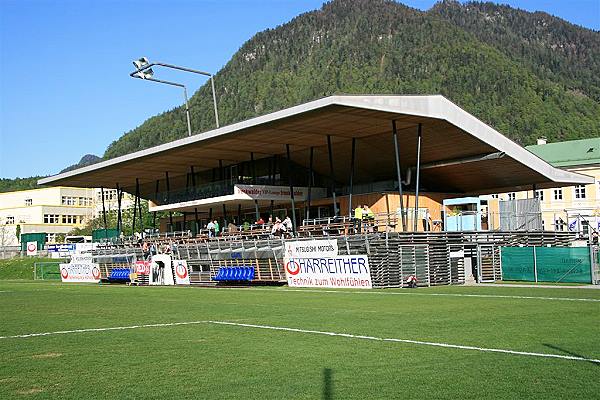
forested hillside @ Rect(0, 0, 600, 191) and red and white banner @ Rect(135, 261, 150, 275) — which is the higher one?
forested hillside @ Rect(0, 0, 600, 191)

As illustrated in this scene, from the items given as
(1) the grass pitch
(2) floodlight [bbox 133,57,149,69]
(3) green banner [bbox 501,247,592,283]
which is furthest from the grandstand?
(1) the grass pitch

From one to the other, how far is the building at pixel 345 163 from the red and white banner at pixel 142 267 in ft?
24.1

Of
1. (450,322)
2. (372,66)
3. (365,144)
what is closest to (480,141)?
(365,144)

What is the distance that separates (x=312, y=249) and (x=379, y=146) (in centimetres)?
1254

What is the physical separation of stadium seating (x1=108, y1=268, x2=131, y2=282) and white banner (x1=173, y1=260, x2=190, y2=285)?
602 centimetres

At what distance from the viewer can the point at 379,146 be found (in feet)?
143

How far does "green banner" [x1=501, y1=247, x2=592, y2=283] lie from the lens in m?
29.7

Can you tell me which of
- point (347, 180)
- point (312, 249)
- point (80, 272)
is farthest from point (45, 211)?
point (312, 249)

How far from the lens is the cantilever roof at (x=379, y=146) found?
35.8 m

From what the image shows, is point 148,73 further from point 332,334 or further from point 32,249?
point 32,249

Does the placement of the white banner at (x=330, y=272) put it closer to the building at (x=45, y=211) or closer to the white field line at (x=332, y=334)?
the white field line at (x=332, y=334)

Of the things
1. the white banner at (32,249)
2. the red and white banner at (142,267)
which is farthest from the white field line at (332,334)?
the white banner at (32,249)

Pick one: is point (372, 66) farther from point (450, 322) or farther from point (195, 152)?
point (450, 322)

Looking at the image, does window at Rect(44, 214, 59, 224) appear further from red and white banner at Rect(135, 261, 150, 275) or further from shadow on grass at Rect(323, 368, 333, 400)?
shadow on grass at Rect(323, 368, 333, 400)
